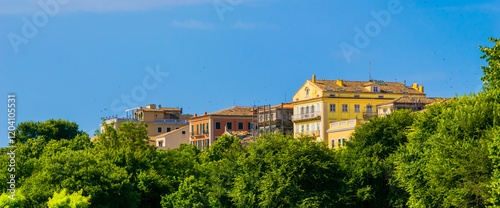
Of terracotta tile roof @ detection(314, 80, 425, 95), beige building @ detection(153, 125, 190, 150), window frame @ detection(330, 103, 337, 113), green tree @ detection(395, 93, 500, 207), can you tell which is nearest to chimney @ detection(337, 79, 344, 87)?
terracotta tile roof @ detection(314, 80, 425, 95)

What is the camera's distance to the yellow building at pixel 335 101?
323ft

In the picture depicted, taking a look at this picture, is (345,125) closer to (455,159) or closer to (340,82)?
(340,82)

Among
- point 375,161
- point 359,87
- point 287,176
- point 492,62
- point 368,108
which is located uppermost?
point 359,87

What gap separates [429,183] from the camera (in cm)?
4984

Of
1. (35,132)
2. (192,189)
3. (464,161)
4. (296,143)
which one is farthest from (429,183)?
(35,132)

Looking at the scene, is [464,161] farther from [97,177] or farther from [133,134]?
[133,134]

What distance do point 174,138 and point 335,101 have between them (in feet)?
136

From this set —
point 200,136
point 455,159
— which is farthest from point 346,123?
point 200,136

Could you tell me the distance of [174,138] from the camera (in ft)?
436

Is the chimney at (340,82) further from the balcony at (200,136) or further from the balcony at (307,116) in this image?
the balcony at (200,136)

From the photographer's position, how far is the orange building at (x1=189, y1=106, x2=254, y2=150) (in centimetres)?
12262

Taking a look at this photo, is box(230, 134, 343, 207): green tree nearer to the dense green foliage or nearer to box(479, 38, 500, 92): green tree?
the dense green foliage

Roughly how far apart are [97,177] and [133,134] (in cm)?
1865

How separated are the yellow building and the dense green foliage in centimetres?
3049
